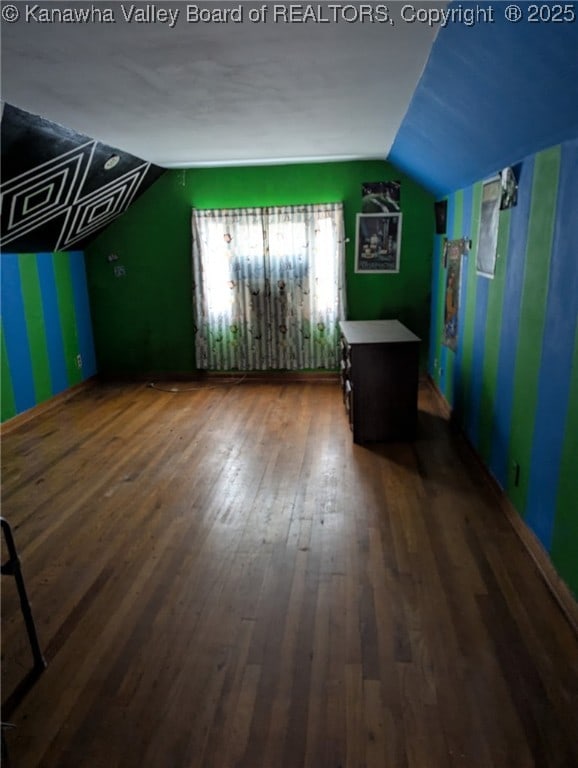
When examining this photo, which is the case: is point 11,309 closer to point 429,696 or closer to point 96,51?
point 96,51

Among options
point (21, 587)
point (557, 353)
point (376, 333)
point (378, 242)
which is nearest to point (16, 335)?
point (376, 333)

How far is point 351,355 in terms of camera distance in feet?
11.7

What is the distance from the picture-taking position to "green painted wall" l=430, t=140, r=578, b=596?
191 cm

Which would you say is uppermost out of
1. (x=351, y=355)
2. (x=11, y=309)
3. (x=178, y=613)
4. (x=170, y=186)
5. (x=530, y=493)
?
(x=170, y=186)

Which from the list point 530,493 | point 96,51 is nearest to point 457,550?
point 530,493

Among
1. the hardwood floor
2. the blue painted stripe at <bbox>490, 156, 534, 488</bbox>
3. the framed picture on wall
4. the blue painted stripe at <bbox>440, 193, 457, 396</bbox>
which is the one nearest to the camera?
the hardwood floor

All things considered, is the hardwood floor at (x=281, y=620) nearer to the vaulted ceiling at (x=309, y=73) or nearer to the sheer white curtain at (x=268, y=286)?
the vaulted ceiling at (x=309, y=73)

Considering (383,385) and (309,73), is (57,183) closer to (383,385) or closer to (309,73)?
(309,73)

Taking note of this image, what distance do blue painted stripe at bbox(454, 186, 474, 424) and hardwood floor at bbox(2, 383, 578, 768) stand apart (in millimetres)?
493

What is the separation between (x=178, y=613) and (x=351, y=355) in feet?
6.98

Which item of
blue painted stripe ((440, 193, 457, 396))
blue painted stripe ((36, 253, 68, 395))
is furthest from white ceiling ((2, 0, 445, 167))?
blue painted stripe ((36, 253, 68, 395))

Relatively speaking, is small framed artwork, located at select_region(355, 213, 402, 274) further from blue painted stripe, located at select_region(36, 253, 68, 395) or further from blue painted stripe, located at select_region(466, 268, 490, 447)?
blue painted stripe, located at select_region(36, 253, 68, 395)

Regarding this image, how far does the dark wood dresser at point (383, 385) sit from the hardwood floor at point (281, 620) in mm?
219

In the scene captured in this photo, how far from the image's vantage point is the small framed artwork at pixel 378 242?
4973 millimetres
